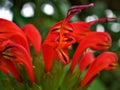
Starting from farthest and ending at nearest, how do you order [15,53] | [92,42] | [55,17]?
1. [55,17]
2. [92,42]
3. [15,53]

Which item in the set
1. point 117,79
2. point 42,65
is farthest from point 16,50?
point 117,79

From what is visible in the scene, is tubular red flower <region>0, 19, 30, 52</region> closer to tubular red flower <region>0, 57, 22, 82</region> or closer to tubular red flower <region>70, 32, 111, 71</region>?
tubular red flower <region>0, 57, 22, 82</region>

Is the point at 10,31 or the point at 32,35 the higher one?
the point at 10,31

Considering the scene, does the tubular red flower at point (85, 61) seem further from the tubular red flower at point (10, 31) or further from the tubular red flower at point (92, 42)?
the tubular red flower at point (10, 31)

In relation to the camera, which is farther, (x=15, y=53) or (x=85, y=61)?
(x=85, y=61)

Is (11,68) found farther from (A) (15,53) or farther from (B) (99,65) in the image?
(B) (99,65)

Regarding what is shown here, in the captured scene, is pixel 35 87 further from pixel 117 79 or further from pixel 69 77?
pixel 117 79

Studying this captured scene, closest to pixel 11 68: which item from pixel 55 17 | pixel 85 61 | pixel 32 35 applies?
pixel 32 35
